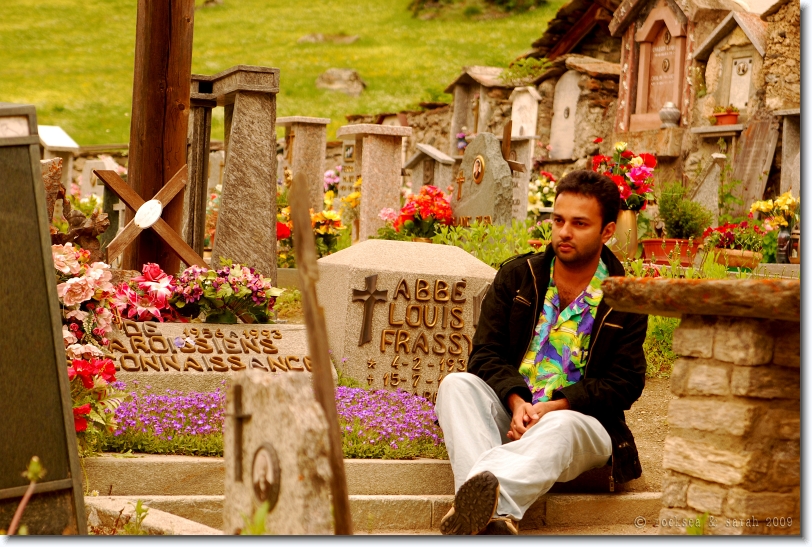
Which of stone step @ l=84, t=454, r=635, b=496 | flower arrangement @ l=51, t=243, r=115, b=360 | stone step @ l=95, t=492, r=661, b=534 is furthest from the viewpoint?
flower arrangement @ l=51, t=243, r=115, b=360

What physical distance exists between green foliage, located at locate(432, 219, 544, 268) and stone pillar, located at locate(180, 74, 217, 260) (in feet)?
6.70

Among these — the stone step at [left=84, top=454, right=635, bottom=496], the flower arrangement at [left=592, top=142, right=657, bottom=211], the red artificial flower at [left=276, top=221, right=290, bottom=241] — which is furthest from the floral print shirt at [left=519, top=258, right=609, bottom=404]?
the red artificial flower at [left=276, top=221, right=290, bottom=241]

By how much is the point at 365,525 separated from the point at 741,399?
1670 millimetres

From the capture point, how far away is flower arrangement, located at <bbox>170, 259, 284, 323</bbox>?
5.86 m

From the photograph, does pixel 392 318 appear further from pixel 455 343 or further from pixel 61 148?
pixel 61 148

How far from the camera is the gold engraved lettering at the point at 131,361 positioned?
17.3 feet

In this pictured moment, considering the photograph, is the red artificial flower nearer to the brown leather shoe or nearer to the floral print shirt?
the floral print shirt

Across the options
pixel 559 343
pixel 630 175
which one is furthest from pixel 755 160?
pixel 559 343

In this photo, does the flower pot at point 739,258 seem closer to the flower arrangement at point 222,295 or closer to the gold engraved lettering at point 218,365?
the flower arrangement at point 222,295

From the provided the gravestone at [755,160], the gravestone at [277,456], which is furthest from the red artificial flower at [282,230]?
the gravestone at [277,456]

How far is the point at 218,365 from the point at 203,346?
0.17m

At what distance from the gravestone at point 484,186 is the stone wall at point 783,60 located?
4579 mm

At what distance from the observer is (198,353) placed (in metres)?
5.52

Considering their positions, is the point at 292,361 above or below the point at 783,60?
below
